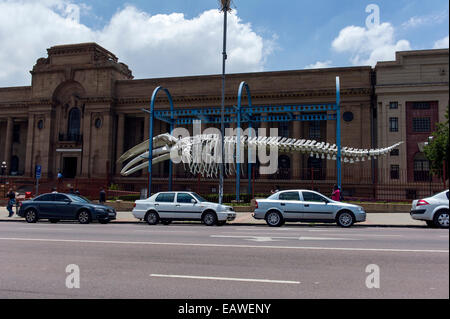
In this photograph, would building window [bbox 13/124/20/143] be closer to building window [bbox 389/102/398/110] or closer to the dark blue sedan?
the dark blue sedan

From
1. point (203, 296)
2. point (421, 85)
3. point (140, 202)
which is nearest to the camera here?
point (203, 296)

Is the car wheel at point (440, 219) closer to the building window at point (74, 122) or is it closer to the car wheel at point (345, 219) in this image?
the car wheel at point (345, 219)

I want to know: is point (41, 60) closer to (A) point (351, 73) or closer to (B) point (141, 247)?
(A) point (351, 73)

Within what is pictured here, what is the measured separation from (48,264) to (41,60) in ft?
159

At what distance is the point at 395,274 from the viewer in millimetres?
6254

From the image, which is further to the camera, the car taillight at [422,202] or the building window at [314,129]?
the building window at [314,129]

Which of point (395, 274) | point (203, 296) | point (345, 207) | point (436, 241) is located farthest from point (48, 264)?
point (345, 207)

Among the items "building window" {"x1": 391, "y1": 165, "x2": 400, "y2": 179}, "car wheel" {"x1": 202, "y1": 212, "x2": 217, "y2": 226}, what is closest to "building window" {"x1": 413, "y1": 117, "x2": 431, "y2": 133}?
"building window" {"x1": 391, "y1": 165, "x2": 400, "y2": 179}

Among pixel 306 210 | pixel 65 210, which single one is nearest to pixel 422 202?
pixel 306 210

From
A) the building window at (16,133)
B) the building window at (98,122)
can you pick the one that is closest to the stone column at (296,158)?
the building window at (98,122)

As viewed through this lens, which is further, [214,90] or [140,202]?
[214,90]

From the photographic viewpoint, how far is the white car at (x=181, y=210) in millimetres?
16297

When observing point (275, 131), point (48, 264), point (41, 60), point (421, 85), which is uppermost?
point (41, 60)
